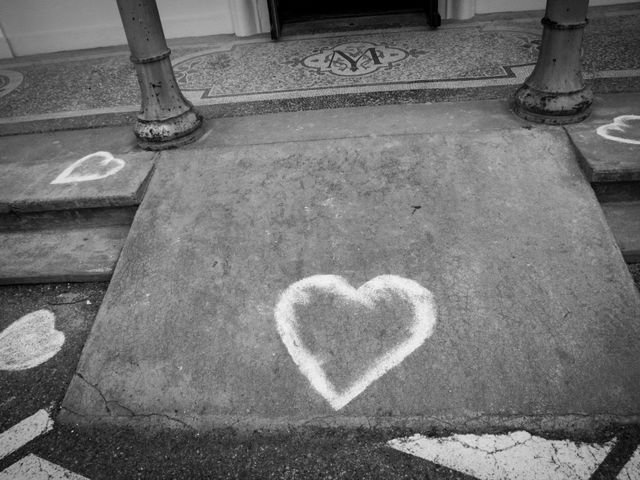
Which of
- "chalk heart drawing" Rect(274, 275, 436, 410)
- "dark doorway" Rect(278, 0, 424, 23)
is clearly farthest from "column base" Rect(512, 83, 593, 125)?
"dark doorway" Rect(278, 0, 424, 23)

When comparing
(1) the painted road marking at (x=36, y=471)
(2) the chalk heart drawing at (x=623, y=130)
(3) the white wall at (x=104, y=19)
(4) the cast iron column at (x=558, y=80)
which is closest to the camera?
(1) the painted road marking at (x=36, y=471)

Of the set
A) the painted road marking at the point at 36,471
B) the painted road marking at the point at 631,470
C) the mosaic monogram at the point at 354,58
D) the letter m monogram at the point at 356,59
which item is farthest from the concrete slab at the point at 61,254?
the letter m monogram at the point at 356,59

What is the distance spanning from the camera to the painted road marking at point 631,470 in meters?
1.62

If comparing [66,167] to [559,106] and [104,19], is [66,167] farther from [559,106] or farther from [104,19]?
[104,19]

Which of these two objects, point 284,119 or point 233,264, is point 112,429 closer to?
point 233,264

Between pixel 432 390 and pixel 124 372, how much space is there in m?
1.37

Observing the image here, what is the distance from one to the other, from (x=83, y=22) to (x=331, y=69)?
3.66 metres

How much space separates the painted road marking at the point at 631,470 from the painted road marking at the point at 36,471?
1989 mm

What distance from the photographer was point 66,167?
301 centimetres

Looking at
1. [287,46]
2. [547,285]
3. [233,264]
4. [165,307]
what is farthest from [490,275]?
[287,46]

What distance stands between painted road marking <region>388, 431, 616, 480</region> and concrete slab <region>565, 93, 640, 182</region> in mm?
1392

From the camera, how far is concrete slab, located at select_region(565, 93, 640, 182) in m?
2.43

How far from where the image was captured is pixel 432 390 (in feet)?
6.26

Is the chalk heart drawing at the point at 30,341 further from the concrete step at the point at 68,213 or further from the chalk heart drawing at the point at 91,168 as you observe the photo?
the chalk heart drawing at the point at 91,168
